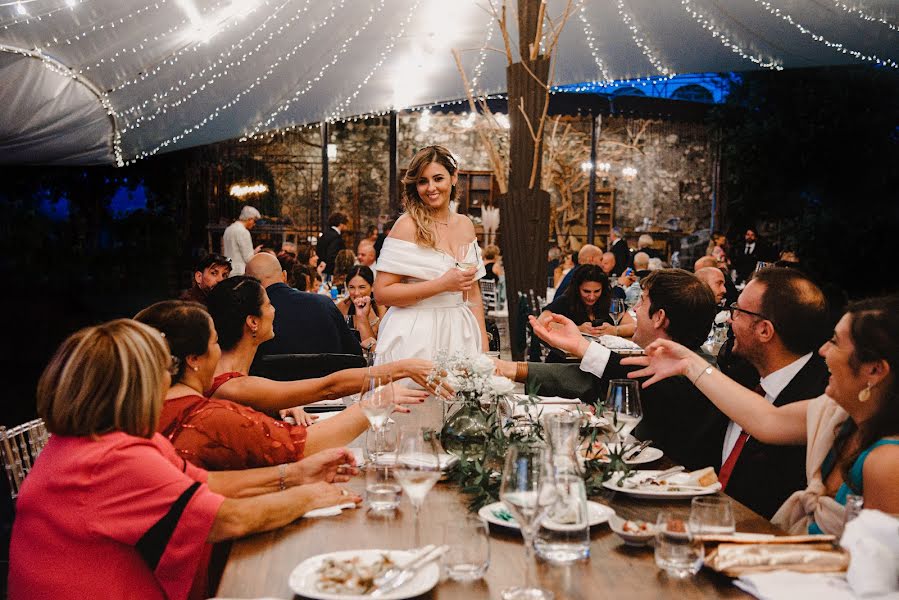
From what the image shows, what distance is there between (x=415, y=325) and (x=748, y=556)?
2.61 meters

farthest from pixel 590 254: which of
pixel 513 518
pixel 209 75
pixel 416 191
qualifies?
pixel 513 518

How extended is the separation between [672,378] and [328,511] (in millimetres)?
1208

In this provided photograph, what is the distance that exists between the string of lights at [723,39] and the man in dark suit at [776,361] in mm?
5514

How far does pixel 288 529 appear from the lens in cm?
176

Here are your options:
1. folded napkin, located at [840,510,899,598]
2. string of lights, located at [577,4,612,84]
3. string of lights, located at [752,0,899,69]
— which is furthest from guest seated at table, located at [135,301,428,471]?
string of lights, located at [752,0,899,69]

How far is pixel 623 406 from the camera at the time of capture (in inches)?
82.5

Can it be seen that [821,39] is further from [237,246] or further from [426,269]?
[237,246]

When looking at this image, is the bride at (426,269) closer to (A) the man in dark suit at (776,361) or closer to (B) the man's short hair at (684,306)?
(B) the man's short hair at (684,306)

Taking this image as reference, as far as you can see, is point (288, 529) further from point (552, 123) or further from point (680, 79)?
point (680, 79)

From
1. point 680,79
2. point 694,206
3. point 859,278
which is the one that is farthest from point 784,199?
point 680,79

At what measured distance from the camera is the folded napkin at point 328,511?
1.84 metres

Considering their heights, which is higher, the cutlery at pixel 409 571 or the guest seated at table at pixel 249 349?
the guest seated at table at pixel 249 349

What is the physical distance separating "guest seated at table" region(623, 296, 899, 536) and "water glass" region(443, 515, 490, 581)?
2.28 ft

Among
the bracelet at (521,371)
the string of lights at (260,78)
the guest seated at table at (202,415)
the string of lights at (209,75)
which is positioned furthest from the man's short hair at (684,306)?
the string of lights at (260,78)
